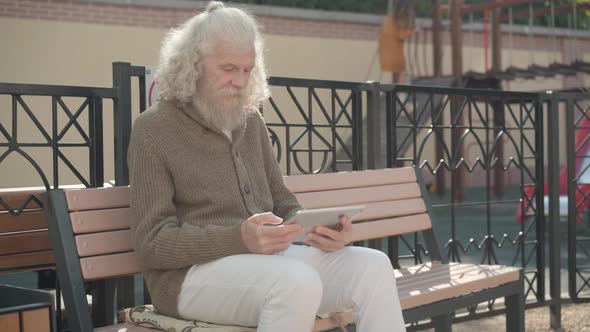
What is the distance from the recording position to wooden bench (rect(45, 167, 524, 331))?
3018mm

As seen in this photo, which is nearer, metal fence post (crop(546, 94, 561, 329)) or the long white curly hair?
the long white curly hair

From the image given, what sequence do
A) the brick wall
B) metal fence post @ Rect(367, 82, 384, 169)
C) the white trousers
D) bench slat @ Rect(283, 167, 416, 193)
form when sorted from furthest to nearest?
the brick wall < metal fence post @ Rect(367, 82, 384, 169) < bench slat @ Rect(283, 167, 416, 193) < the white trousers

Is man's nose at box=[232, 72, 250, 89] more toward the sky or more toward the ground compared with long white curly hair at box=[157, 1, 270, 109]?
more toward the ground

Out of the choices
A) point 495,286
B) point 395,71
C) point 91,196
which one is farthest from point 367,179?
point 395,71

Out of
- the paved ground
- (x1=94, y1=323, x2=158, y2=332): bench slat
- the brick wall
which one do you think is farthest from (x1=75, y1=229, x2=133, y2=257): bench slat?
the brick wall

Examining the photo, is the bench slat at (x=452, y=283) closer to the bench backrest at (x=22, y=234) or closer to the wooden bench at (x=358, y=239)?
the wooden bench at (x=358, y=239)

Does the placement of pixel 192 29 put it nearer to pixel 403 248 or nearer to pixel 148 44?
pixel 403 248

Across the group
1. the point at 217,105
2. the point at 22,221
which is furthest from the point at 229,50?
the point at 22,221

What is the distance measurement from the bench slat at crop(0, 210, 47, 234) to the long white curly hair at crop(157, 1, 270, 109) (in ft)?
2.73

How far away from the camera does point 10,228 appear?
3.57 meters

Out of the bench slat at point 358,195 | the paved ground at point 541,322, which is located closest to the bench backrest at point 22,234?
the bench slat at point 358,195

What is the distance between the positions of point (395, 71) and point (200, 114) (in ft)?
46.6

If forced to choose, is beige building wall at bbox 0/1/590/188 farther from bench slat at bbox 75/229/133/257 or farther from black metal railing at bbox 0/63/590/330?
bench slat at bbox 75/229/133/257

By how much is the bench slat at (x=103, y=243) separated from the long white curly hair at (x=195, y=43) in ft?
1.63
